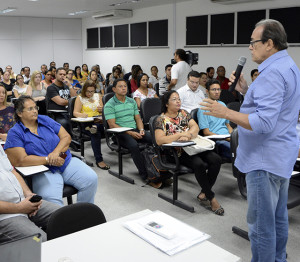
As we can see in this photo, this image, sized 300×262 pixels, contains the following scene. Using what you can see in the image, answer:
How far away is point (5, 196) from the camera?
2109 millimetres

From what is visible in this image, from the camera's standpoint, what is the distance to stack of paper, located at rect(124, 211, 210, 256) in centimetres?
138

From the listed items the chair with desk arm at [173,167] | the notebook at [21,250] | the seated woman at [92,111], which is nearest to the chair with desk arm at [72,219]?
the notebook at [21,250]

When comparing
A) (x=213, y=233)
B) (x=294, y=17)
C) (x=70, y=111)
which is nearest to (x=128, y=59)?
(x=294, y=17)

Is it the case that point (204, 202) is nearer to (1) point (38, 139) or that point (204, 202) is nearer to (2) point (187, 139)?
(2) point (187, 139)

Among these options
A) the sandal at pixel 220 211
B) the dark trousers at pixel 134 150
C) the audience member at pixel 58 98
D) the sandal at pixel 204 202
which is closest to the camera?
the sandal at pixel 220 211

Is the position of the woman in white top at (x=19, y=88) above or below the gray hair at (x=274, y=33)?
below

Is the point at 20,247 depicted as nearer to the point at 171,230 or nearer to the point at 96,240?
the point at 96,240

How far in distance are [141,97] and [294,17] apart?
12.6 feet

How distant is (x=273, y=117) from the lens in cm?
176

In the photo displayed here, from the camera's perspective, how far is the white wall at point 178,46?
7.99 meters

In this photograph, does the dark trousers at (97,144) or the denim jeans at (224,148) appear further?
the dark trousers at (97,144)

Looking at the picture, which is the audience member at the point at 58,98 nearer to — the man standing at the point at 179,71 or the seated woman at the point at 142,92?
the seated woman at the point at 142,92

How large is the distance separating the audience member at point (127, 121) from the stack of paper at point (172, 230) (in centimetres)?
256

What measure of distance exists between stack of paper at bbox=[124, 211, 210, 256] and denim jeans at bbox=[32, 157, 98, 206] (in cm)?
119
